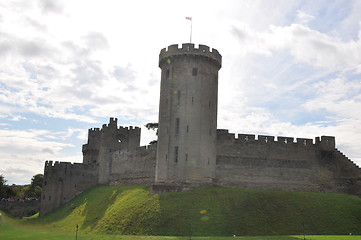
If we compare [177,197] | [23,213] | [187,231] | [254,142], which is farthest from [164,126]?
[23,213]

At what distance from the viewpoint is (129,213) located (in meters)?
34.5

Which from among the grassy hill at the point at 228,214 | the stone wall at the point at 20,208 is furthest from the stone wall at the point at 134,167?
the stone wall at the point at 20,208

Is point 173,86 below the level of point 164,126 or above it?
above

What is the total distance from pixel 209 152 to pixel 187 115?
428cm

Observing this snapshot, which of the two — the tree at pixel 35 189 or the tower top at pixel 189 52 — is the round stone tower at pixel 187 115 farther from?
the tree at pixel 35 189

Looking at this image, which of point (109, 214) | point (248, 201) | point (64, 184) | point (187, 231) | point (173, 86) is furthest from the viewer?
point (64, 184)

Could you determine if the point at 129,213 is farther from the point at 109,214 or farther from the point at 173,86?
the point at 173,86

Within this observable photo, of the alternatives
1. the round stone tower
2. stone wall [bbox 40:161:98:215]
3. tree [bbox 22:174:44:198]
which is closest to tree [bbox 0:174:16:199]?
tree [bbox 22:174:44:198]

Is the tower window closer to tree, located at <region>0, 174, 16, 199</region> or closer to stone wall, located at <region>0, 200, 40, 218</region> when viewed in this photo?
stone wall, located at <region>0, 200, 40, 218</region>

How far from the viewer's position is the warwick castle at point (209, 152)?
1507 inches

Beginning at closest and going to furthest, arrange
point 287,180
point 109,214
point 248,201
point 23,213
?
1. point 248,201
2. point 109,214
3. point 287,180
4. point 23,213

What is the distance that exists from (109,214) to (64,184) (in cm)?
2185

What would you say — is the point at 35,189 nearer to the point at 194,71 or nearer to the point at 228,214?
the point at 194,71

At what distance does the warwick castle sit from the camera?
38.3m
